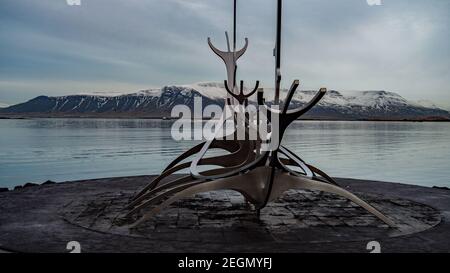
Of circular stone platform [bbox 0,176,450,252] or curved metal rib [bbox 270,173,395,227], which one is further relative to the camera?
curved metal rib [bbox 270,173,395,227]

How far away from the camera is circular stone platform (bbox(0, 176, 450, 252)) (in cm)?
890

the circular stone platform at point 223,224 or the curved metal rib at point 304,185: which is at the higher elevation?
the curved metal rib at point 304,185

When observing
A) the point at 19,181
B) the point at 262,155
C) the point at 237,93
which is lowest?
the point at 19,181

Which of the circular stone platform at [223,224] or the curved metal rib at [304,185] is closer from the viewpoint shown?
the circular stone platform at [223,224]

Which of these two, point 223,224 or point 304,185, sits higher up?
point 304,185

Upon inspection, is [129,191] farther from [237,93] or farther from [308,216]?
[308,216]

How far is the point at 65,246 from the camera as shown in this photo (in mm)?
8633

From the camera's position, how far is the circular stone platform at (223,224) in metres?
8.90

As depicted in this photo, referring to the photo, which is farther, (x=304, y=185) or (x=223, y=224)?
(x=223, y=224)

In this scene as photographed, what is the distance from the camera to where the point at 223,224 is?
10656 millimetres

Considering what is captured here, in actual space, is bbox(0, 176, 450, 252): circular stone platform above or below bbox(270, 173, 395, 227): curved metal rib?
below
